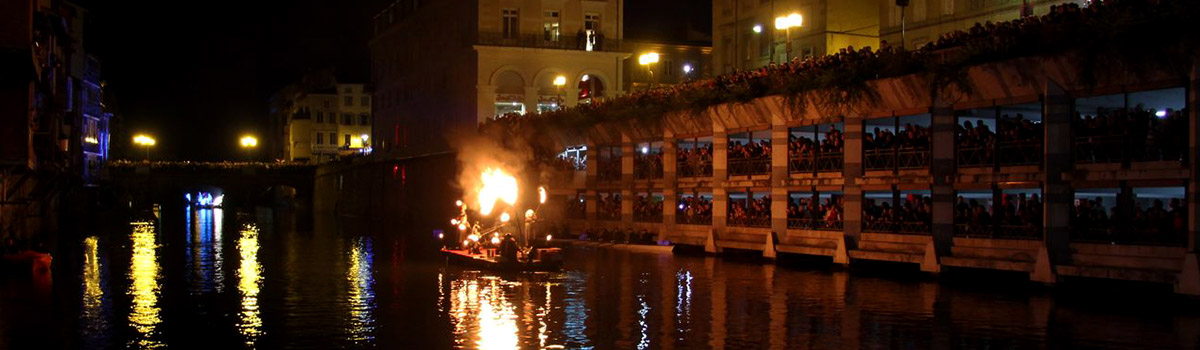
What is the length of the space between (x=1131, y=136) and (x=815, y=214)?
15775 millimetres

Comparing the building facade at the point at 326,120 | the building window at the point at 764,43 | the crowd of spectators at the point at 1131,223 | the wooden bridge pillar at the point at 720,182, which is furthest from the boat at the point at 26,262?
the building facade at the point at 326,120

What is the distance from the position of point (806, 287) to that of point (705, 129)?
62.7 ft

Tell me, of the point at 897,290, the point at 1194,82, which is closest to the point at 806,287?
the point at 897,290

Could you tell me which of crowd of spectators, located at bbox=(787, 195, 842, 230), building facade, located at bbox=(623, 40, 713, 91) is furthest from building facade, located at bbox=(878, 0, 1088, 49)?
building facade, located at bbox=(623, 40, 713, 91)

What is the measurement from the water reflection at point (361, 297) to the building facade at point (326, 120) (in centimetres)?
11133

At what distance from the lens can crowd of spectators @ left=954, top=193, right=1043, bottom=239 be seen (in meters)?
34.9

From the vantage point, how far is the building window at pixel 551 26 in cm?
8281

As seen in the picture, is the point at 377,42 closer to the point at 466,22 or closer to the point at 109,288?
the point at 466,22

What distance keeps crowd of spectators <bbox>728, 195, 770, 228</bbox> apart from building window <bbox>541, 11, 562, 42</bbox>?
112 ft

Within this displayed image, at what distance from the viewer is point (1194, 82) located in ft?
95.7

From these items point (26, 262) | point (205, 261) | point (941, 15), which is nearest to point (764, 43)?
point (941, 15)

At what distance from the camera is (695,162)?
54438 millimetres

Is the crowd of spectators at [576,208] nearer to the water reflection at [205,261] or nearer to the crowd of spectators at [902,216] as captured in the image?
the water reflection at [205,261]

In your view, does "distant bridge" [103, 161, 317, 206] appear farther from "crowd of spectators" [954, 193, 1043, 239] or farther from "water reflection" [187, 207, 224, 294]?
"crowd of spectators" [954, 193, 1043, 239]
